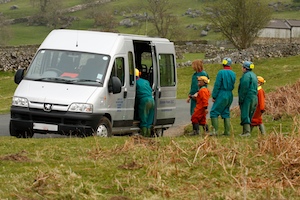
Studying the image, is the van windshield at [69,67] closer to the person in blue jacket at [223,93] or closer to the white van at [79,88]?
the white van at [79,88]

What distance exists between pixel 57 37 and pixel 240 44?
5328cm

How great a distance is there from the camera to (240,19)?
69.1 metres

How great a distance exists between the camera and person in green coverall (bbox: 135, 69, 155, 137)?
18.9 meters

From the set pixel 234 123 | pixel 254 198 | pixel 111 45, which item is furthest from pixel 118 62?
pixel 254 198

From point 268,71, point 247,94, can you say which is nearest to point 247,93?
point 247,94

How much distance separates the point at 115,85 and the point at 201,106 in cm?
234

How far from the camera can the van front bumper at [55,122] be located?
16547 millimetres

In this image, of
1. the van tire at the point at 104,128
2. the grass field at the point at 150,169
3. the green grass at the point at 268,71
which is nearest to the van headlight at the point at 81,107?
the van tire at the point at 104,128

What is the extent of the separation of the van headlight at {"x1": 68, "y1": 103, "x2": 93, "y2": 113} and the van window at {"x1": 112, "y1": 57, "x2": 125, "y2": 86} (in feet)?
5.13

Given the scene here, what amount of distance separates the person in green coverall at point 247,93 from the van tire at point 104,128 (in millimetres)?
2906

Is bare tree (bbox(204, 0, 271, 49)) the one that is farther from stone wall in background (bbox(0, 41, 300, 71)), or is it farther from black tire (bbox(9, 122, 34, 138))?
black tire (bbox(9, 122, 34, 138))

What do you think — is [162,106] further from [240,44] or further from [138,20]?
[138,20]

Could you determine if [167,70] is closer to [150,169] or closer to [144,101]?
[144,101]

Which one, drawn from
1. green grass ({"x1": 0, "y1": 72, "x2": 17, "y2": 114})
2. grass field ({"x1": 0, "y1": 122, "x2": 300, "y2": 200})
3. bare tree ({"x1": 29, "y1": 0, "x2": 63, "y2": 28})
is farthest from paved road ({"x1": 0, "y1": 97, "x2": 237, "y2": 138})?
bare tree ({"x1": 29, "y1": 0, "x2": 63, "y2": 28})
